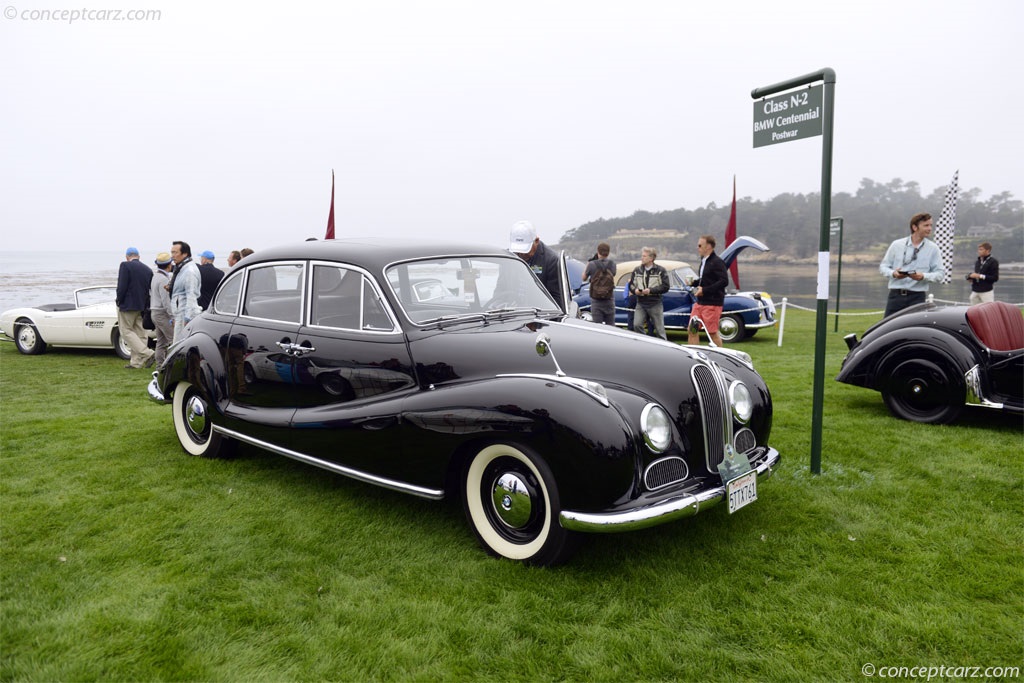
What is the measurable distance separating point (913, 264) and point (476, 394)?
598 centimetres

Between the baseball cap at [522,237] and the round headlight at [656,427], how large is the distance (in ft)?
10.6

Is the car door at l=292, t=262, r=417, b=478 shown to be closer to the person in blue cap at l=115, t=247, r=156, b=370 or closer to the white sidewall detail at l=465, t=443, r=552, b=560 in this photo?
the white sidewall detail at l=465, t=443, r=552, b=560

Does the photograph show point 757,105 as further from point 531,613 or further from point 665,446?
point 531,613

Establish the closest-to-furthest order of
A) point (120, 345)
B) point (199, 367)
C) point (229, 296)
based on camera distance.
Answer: point (199, 367) < point (229, 296) < point (120, 345)

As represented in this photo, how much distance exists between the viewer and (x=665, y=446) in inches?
136

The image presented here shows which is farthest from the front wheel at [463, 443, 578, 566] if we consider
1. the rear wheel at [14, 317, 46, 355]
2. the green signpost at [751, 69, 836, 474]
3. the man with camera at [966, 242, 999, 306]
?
the man with camera at [966, 242, 999, 306]

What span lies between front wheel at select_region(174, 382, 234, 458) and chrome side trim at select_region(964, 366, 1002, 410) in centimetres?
629

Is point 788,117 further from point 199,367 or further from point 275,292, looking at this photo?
point 199,367

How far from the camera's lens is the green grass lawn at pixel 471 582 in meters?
2.77

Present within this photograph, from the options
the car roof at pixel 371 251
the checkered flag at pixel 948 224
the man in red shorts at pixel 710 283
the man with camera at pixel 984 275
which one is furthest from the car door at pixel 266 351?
the checkered flag at pixel 948 224

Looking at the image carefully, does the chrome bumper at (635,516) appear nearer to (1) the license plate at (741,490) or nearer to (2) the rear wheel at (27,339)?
(1) the license plate at (741,490)

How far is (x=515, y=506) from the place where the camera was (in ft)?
11.6

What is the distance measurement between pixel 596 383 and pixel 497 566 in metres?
1.09

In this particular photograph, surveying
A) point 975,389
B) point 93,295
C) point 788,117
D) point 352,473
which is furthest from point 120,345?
point 975,389
